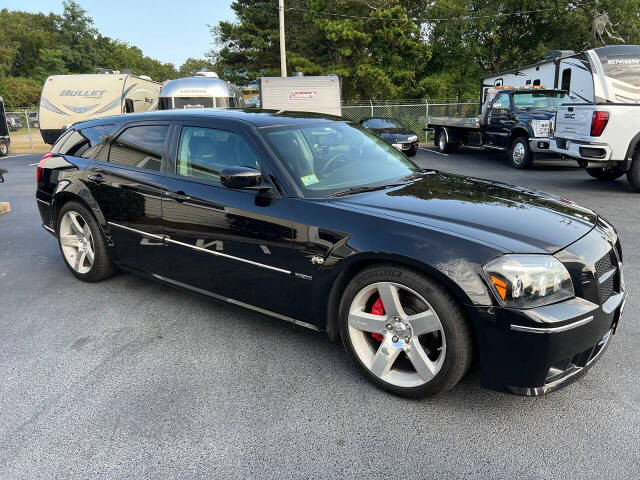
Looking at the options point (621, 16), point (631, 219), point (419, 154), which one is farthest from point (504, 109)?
point (621, 16)

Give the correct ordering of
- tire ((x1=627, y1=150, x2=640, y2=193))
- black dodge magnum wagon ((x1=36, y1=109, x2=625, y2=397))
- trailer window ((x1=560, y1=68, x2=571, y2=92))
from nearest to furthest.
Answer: black dodge magnum wagon ((x1=36, y1=109, x2=625, y2=397))
tire ((x1=627, y1=150, x2=640, y2=193))
trailer window ((x1=560, y1=68, x2=571, y2=92))

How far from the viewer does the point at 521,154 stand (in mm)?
12516

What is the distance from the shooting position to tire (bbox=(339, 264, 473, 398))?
2412 millimetres

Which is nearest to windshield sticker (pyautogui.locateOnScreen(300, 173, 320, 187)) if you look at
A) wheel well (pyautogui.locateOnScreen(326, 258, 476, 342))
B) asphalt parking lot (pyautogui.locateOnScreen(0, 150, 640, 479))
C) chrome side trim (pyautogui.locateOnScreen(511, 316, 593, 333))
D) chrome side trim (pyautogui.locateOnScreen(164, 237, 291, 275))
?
chrome side trim (pyautogui.locateOnScreen(164, 237, 291, 275))

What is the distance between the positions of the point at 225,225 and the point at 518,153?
11360mm

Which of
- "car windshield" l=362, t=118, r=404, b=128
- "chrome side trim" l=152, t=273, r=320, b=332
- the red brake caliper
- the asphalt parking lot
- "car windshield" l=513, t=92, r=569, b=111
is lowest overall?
the asphalt parking lot

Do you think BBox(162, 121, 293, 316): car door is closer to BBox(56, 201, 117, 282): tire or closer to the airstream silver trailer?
BBox(56, 201, 117, 282): tire

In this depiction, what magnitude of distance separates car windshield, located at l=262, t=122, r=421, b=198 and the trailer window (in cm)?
1183

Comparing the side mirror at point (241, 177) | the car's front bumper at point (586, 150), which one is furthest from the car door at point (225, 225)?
the car's front bumper at point (586, 150)

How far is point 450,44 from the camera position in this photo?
3033 cm

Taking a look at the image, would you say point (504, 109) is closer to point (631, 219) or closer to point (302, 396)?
point (631, 219)

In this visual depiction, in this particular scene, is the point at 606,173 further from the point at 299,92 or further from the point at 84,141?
the point at 84,141

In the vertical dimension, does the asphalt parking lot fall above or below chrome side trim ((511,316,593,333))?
below

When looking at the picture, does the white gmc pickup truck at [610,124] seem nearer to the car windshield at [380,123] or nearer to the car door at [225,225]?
the car windshield at [380,123]
